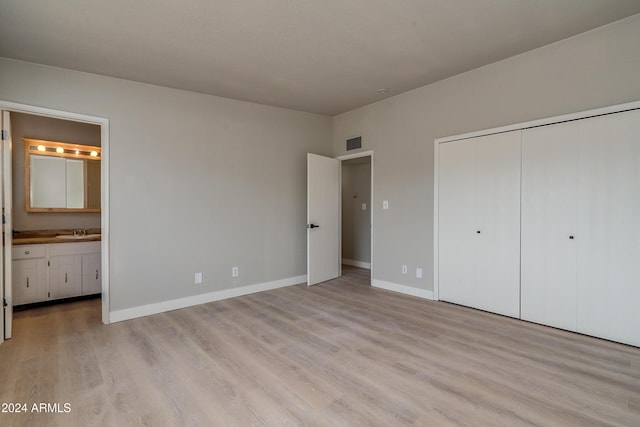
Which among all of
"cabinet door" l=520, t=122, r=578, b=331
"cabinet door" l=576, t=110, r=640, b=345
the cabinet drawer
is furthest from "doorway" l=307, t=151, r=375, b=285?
the cabinet drawer

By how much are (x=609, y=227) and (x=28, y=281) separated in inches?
242

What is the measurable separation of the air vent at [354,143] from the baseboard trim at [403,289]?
2079 mm

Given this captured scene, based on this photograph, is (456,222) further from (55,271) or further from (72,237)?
(55,271)

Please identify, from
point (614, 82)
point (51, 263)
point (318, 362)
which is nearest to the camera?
point (318, 362)

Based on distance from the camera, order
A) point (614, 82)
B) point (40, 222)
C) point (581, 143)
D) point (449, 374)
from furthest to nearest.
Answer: point (40, 222) → point (581, 143) → point (614, 82) → point (449, 374)

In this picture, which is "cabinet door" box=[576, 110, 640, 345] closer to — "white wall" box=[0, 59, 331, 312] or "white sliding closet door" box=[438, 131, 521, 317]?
"white sliding closet door" box=[438, 131, 521, 317]

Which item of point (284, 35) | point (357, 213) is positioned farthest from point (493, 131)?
point (357, 213)

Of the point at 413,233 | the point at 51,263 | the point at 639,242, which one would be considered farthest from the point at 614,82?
the point at 51,263

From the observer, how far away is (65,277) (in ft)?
13.3

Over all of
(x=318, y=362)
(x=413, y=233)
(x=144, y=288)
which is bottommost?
(x=318, y=362)

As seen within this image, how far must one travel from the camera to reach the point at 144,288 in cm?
361

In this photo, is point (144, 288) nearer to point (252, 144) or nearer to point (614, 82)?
point (252, 144)

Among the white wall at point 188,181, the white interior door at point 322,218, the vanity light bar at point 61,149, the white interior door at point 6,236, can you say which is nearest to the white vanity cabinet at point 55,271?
the white interior door at point 6,236

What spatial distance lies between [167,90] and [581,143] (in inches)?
171
